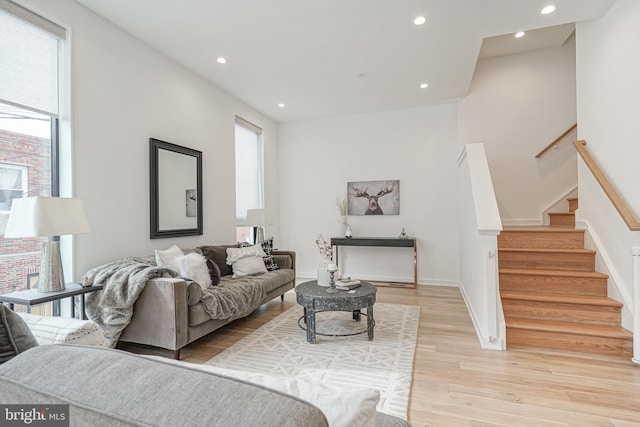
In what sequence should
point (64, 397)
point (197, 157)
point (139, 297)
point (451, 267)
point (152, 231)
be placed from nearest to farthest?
point (64, 397) → point (139, 297) → point (152, 231) → point (197, 157) → point (451, 267)

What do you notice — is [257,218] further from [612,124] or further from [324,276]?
[612,124]

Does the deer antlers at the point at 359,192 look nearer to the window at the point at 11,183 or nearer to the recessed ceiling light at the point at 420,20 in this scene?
the recessed ceiling light at the point at 420,20

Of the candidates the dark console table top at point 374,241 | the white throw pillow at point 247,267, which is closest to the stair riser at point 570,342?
the dark console table top at point 374,241

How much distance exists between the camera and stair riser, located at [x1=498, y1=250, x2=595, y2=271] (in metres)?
3.35

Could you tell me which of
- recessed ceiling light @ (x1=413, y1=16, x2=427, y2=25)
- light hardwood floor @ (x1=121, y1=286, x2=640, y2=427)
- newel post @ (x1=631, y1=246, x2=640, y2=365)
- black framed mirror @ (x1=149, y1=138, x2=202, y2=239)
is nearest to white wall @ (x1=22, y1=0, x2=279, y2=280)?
black framed mirror @ (x1=149, y1=138, x2=202, y2=239)

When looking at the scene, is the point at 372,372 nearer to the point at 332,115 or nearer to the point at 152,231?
the point at 152,231

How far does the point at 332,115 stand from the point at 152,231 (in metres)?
3.74

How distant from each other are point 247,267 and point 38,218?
221 cm

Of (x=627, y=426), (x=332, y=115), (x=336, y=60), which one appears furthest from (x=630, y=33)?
(x=332, y=115)

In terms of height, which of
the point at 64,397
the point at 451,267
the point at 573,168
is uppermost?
the point at 573,168

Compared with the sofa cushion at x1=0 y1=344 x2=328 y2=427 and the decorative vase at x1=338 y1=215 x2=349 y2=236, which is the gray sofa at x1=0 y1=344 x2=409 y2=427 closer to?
the sofa cushion at x1=0 y1=344 x2=328 y2=427

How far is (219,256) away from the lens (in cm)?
402

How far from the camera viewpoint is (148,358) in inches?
27.7

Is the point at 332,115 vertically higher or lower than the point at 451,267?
higher
